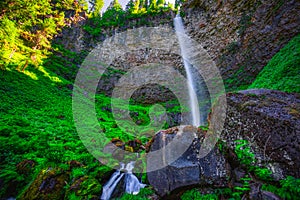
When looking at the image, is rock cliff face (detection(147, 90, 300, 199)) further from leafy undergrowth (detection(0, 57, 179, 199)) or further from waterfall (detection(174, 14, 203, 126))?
waterfall (detection(174, 14, 203, 126))

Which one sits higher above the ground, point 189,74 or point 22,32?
point 22,32

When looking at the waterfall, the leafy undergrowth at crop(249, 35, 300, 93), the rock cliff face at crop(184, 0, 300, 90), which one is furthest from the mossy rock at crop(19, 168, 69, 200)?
the rock cliff face at crop(184, 0, 300, 90)

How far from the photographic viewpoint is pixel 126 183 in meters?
4.81

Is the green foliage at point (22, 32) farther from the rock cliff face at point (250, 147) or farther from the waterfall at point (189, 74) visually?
the waterfall at point (189, 74)

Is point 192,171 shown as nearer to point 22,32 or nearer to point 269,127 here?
point 269,127

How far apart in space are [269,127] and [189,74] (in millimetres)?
15092

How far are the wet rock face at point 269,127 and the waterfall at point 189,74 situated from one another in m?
9.30

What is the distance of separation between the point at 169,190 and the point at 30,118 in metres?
7.45

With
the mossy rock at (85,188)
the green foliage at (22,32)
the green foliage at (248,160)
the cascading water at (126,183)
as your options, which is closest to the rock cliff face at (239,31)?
the green foliage at (22,32)

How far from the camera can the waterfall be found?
45.0 ft

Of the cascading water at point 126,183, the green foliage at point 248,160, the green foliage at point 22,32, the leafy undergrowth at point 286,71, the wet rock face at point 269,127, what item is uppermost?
the green foliage at point 22,32

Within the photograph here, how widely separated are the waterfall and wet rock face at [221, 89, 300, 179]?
9.30 meters

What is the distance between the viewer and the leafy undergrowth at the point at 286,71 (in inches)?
234

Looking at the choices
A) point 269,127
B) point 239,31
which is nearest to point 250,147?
point 269,127
